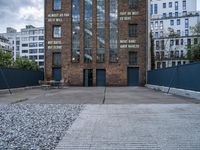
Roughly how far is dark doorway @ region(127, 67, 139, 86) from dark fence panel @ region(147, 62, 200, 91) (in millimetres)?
8176

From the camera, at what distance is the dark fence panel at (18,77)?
25.4 metres

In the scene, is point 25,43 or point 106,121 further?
point 25,43

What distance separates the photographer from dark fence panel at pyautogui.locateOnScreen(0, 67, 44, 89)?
25.4 metres

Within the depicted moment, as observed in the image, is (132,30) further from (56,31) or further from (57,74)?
(57,74)

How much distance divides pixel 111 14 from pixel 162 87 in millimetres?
15352

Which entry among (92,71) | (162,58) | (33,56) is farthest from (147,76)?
(33,56)

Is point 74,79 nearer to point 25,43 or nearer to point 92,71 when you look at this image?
point 92,71

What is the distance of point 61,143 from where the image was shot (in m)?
6.71

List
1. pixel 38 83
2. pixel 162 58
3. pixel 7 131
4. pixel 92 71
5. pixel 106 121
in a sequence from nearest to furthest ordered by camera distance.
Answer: pixel 7 131, pixel 106 121, pixel 38 83, pixel 92 71, pixel 162 58

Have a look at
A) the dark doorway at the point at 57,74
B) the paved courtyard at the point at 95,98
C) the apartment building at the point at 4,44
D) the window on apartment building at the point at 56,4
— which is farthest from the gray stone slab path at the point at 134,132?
the apartment building at the point at 4,44

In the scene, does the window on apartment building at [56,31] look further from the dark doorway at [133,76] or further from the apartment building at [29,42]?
the apartment building at [29,42]

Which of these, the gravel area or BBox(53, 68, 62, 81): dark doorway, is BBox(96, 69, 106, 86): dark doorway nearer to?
BBox(53, 68, 62, 81): dark doorway

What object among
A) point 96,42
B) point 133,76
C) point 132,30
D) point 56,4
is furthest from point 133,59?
point 56,4

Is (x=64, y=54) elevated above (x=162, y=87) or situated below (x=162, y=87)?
above
